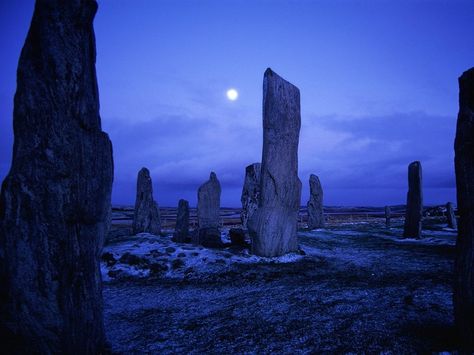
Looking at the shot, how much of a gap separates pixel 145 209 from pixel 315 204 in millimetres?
8568

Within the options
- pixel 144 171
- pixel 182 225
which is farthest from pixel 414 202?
pixel 144 171

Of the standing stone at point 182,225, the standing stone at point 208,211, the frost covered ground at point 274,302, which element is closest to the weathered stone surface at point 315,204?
the standing stone at point 208,211

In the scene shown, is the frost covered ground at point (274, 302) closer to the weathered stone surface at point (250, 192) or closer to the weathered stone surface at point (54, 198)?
the weathered stone surface at point (54, 198)

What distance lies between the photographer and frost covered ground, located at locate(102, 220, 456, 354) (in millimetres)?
2816

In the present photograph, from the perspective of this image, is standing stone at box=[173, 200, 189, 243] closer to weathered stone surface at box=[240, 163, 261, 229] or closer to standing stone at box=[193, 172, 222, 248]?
standing stone at box=[193, 172, 222, 248]

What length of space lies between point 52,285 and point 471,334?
311 cm

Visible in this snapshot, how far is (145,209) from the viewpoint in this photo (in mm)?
13258

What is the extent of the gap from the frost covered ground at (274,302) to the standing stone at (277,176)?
0.46 m

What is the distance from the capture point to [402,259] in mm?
7066

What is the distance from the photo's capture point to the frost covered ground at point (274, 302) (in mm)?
2816

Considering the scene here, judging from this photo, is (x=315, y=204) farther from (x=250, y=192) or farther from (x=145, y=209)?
(x=145, y=209)

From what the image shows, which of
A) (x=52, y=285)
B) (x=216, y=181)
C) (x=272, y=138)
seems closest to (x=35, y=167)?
(x=52, y=285)

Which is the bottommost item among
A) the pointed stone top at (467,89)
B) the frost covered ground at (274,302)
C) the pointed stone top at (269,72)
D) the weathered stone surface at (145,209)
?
the frost covered ground at (274,302)

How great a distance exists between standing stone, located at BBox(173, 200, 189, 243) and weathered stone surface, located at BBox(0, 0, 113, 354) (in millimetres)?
9559
